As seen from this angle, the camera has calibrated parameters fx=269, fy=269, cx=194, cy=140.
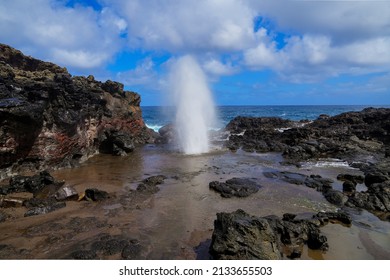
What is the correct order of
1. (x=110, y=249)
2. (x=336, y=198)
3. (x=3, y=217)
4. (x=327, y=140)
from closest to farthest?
(x=110, y=249), (x=3, y=217), (x=336, y=198), (x=327, y=140)

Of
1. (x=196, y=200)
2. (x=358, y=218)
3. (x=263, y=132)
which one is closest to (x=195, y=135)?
(x=263, y=132)

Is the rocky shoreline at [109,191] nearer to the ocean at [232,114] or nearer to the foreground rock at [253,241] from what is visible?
the foreground rock at [253,241]

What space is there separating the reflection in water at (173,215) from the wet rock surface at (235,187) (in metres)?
0.29

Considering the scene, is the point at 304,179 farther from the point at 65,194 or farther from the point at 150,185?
the point at 65,194

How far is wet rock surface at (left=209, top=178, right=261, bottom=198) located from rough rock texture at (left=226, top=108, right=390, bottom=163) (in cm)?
Result: 780

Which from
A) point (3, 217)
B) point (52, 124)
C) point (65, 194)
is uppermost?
point (52, 124)

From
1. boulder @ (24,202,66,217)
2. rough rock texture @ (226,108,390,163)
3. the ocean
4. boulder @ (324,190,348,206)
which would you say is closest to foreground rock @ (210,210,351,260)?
boulder @ (324,190,348,206)

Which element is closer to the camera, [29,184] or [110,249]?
[110,249]

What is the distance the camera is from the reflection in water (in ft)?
23.2

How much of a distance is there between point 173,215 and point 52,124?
1007 cm

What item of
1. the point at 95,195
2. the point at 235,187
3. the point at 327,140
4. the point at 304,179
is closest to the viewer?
the point at 95,195

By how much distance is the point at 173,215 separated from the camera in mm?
9125

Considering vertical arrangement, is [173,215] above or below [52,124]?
below

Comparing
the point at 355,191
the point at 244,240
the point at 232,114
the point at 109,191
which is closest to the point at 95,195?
the point at 109,191
